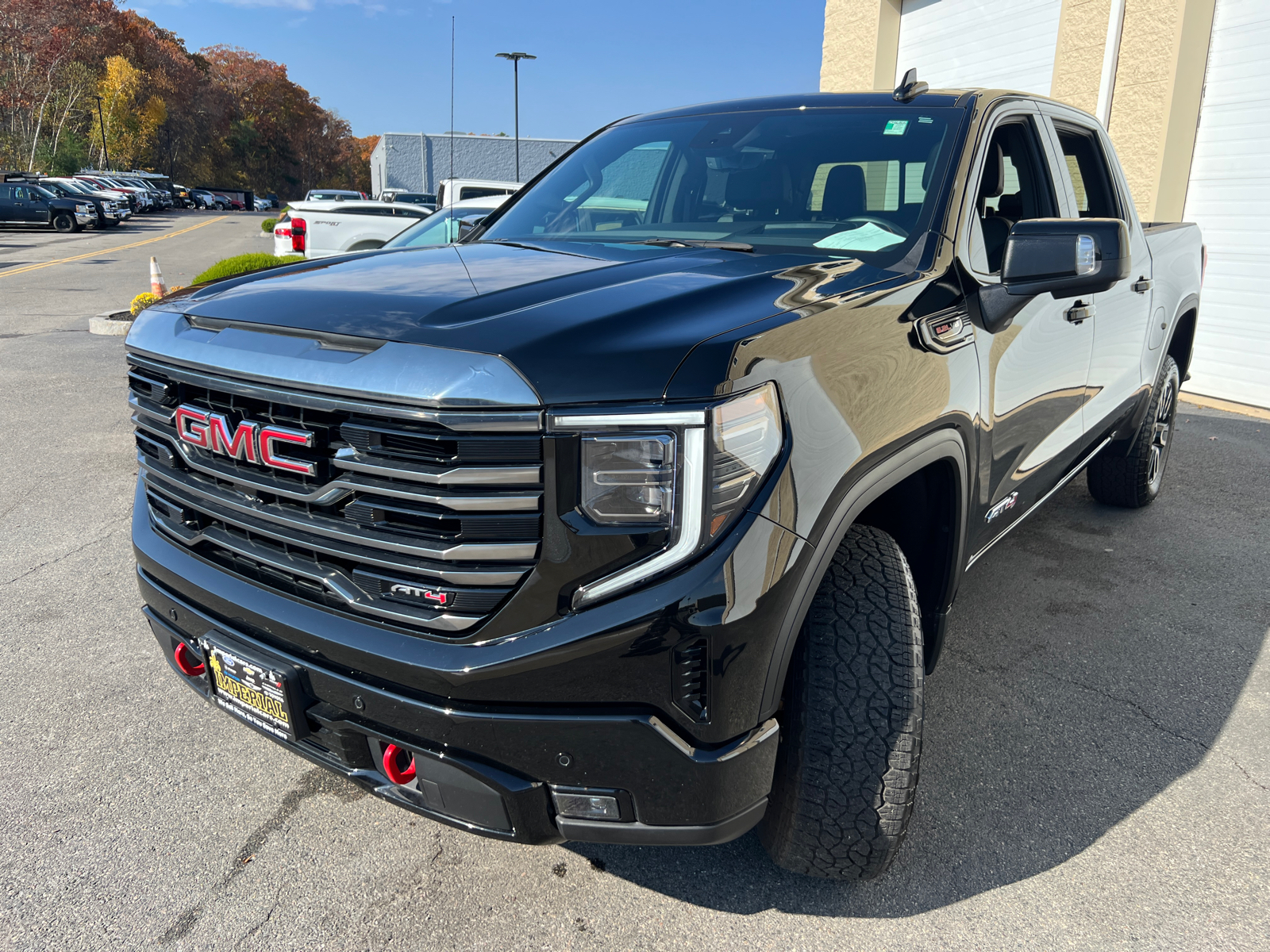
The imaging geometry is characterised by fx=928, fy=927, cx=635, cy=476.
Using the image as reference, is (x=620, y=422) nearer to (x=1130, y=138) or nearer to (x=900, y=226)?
(x=900, y=226)

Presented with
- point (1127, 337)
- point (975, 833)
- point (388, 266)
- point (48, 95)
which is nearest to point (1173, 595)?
point (1127, 337)

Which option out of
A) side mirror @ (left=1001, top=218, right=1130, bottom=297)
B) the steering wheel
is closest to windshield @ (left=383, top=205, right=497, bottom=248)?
the steering wheel

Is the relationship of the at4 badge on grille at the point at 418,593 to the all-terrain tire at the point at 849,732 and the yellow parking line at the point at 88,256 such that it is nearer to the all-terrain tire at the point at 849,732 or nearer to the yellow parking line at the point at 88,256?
the all-terrain tire at the point at 849,732

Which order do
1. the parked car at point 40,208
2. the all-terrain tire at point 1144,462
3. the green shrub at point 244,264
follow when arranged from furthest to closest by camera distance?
the parked car at point 40,208
the green shrub at point 244,264
the all-terrain tire at point 1144,462

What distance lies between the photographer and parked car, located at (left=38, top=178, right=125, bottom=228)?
32.9 metres

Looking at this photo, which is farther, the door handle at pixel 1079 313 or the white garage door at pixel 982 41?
the white garage door at pixel 982 41

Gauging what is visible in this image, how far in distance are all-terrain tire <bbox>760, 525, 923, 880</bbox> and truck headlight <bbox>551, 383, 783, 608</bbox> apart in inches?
20.2

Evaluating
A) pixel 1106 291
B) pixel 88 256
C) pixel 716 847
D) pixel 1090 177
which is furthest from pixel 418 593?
pixel 88 256

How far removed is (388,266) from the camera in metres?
2.42

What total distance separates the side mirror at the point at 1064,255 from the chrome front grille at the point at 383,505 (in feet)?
4.89

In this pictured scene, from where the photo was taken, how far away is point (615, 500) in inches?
63.8

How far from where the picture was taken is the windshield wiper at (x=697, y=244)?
2.55 metres

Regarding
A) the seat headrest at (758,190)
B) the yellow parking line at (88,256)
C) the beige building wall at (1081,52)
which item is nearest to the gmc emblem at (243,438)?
the seat headrest at (758,190)

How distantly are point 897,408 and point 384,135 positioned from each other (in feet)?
162
